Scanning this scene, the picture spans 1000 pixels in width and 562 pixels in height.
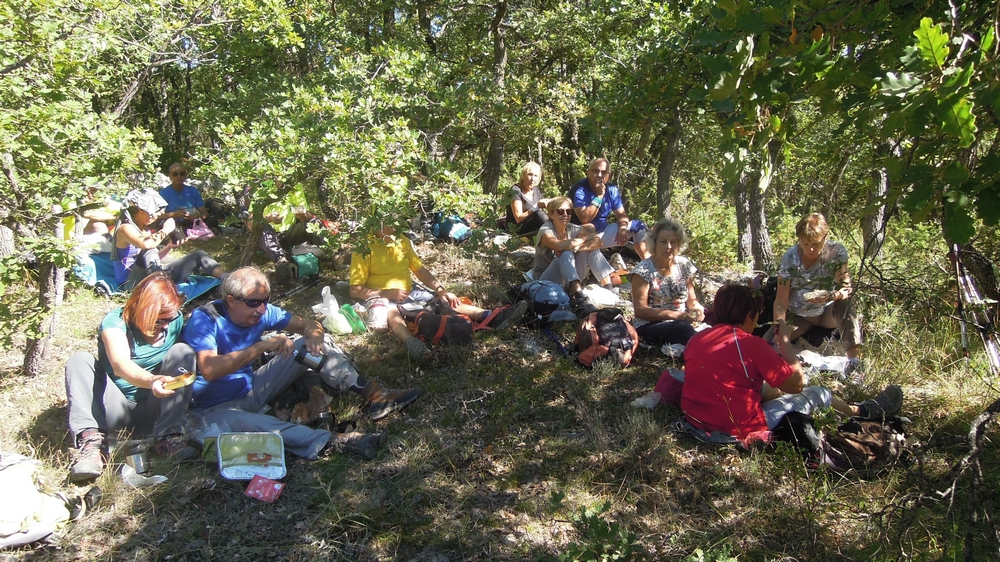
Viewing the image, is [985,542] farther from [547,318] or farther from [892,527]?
[547,318]

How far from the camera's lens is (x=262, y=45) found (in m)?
6.87

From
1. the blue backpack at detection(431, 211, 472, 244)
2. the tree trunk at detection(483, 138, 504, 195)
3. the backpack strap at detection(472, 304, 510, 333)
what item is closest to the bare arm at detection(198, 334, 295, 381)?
the backpack strap at detection(472, 304, 510, 333)

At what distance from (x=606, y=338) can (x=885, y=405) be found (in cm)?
170

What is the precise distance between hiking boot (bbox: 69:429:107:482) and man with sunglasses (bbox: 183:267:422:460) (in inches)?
19.6

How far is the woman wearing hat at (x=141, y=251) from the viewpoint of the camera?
5.68 m

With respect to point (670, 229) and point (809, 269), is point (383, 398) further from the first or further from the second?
point (809, 269)

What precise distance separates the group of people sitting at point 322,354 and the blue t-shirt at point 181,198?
4290 millimetres

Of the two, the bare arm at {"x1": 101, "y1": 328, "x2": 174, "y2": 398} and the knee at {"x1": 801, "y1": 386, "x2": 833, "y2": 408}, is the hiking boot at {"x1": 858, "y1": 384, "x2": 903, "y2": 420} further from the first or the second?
the bare arm at {"x1": 101, "y1": 328, "x2": 174, "y2": 398}

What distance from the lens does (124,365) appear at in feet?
10.8

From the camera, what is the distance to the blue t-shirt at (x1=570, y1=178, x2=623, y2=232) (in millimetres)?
5969

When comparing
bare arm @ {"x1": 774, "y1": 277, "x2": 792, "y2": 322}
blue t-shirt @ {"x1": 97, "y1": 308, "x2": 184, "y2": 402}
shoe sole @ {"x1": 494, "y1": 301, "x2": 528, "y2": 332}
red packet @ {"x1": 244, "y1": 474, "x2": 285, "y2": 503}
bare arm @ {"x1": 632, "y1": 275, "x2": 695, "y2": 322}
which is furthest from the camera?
shoe sole @ {"x1": 494, "y1": 301, "x2": 528, "y2": 332}

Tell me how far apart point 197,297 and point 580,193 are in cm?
380

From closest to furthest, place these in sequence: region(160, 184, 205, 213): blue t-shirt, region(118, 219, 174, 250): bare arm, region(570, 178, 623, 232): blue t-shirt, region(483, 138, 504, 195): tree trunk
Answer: region(118, 219, 174, 250): bare arm < region(570, 178, 623, 232): blue t-shirt < region(483, 138, 504, 195): tree trunk < region(160, 184, 205, 213): blue t-shirt

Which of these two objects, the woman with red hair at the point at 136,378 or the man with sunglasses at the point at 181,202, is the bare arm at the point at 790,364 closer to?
the woman with red hair at the point at 136,378
